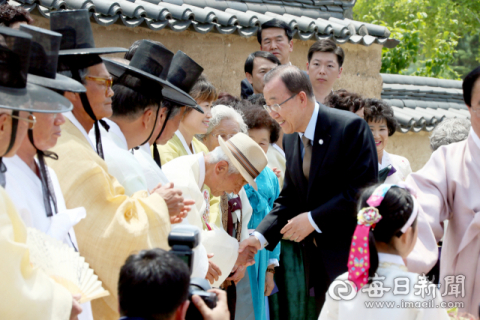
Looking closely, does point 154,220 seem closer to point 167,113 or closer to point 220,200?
point 167,113

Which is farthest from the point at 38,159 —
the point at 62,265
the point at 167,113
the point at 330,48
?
the point at 330,48

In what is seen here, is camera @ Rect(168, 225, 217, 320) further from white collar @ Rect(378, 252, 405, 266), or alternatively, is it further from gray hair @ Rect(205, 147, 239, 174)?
gray hair @ Rect(205, 147, 239, 174)

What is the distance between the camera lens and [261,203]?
4445 millimetres

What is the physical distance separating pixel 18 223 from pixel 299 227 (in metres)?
2.15

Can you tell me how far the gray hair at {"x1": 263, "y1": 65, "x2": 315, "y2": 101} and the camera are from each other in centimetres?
215

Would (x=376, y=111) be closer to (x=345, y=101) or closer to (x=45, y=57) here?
(x=345, y=101)

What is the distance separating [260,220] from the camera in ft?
14.5

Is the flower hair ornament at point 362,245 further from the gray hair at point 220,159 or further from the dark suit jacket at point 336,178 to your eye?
the gray hair at point 220,159

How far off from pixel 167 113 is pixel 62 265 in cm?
139

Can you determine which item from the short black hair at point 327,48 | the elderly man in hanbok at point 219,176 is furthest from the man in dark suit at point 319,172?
the short black hair at point 327,48

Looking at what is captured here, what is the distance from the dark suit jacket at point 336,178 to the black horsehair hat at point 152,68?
0.96m

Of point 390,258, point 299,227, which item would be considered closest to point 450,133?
point 299,227

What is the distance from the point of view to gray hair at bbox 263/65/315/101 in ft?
12.5

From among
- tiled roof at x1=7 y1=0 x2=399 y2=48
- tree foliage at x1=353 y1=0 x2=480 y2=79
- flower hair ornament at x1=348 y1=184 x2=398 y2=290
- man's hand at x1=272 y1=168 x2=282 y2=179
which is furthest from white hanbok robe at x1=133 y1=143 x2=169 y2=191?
tree foliage at x1=353 y1=0 x2=480 y2=79
